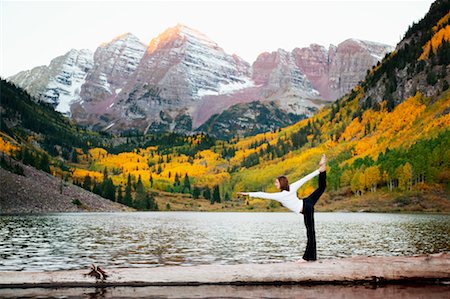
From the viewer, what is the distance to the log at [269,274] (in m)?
25.8

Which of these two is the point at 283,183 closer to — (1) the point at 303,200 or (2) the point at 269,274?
(1) the point at 303,200

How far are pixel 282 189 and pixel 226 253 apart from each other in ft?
84.5

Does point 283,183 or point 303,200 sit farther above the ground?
point 283,183

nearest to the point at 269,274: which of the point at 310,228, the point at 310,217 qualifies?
the point at 310,228

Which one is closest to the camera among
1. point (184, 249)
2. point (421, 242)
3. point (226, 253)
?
point (226, 253)

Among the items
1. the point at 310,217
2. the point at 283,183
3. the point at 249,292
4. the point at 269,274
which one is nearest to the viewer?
the point at 249,292

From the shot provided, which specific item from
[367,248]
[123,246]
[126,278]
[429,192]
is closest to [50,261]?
[123,246]

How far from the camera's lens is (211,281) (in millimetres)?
26250

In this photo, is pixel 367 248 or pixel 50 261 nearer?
pixel 50 261

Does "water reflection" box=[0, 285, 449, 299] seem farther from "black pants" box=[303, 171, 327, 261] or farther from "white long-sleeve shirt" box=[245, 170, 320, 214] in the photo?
"white long-sleeve shirt" box=[245, 170, 320, 214]

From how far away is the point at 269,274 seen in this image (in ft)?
86.9

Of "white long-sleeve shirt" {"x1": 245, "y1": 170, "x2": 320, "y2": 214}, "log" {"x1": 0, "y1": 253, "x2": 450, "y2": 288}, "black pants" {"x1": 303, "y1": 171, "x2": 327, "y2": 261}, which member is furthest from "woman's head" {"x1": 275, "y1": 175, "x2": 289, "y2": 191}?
"log" {"x1": 0, "y1": 253, "x2": 450, "y2": 288}

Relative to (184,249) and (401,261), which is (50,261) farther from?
(401,261)

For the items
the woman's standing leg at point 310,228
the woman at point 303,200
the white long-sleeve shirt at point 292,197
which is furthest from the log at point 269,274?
the white long-sleeve shirt at point 292,197
